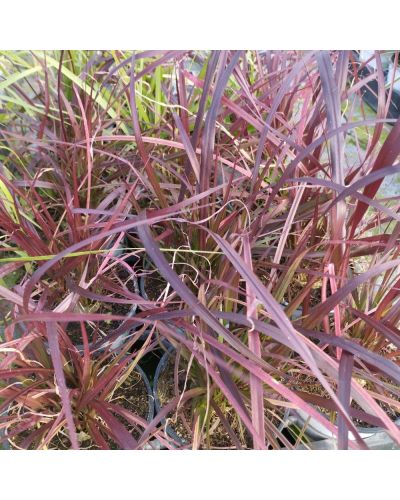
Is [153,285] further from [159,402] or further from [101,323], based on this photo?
[159,402]

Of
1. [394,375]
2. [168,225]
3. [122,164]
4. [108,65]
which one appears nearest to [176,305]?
[168,225]

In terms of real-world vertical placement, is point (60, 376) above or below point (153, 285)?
above

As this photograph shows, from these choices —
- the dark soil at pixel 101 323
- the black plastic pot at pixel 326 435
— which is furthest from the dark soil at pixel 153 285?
the black plastic pot at pixel 326 435

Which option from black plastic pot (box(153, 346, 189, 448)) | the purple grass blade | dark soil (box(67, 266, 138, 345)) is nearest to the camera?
the purple grass blade

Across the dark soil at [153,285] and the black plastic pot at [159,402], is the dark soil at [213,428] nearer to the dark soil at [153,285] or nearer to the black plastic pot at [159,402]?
the black plastic pot at [159,402]

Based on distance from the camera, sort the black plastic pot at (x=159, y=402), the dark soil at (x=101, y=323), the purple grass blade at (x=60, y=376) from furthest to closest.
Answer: the dark soil at (x=101, y=323) < the black plastic pot at (x=159, y=402) < the purple grass blade at (x=60, y=376)

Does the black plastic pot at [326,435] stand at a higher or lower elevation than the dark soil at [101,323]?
lower

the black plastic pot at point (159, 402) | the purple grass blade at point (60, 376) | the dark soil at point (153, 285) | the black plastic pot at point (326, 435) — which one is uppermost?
the purple grass blade at point (60, 376)

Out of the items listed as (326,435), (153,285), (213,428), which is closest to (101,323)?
(153,285)

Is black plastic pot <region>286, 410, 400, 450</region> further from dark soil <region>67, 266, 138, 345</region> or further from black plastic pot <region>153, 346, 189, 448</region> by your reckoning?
dark soil <region>67, 266, 138, 345</region>

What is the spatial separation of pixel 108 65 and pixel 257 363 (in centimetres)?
81

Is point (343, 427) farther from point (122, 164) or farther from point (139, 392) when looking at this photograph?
A: point (122, 164)

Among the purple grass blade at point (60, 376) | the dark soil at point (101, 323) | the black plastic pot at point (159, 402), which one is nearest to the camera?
the purple grass blade at point (60, 376)

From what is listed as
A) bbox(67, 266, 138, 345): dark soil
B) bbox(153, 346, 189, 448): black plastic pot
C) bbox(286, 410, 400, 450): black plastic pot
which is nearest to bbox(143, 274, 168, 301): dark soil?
bbox(67, 266, 138, 345): dark soil
